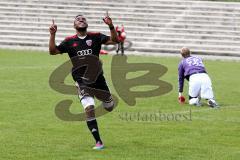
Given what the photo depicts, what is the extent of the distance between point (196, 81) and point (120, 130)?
4.99 metres

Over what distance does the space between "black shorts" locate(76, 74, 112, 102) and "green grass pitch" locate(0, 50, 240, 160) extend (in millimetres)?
852

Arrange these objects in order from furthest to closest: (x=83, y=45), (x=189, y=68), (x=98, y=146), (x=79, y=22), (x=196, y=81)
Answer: (x=189, y=68) → (x=196, y=81) → (x=83, y=45) → (x=79, y=22) → (x=98, y=146)

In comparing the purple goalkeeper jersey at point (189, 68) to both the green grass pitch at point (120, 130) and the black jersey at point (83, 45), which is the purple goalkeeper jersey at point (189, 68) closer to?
the green grass pitch at point (120, 130)

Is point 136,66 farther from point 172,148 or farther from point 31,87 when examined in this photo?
point 172,148

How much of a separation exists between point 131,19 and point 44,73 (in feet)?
57.6

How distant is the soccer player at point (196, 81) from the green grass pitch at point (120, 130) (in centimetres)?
44

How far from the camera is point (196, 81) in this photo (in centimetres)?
1911

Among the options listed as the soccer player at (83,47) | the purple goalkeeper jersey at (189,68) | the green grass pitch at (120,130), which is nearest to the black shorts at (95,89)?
the soccer player at (83,47)

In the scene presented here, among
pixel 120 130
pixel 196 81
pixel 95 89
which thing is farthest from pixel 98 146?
pixel 196 81

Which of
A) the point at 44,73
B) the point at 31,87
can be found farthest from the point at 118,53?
the point at 31,87

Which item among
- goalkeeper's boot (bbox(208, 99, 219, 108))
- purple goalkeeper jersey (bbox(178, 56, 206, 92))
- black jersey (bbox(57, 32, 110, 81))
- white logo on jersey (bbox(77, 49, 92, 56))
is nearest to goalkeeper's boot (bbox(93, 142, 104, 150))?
black jersey (bbox(57, 32, 110, 81))

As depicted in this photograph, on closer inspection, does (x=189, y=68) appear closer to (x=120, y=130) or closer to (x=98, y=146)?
(x=120, y=130)

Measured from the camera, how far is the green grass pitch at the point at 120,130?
12.0 m

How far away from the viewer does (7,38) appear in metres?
42.9
